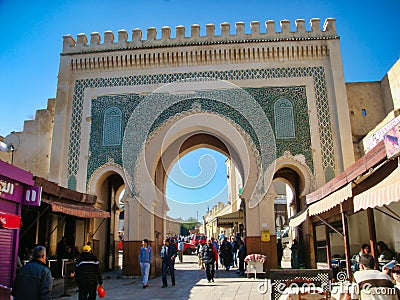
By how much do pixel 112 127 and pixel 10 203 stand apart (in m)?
5.87

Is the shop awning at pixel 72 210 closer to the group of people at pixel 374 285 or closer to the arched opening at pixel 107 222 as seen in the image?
the arched opening at pixel 107 222

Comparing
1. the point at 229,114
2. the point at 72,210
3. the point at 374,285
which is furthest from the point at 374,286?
the point at 229,114

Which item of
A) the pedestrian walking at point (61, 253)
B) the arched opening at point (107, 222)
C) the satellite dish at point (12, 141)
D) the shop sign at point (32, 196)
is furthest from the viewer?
the satellite dish at point (12, 141)

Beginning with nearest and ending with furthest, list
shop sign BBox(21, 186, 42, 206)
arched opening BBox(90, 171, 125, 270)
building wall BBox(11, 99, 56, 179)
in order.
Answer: shop sign BBox(21, 186, 42, 206) → arched opening BBox(90, 171, 125, 270) → building wall BBox(11, 99, 56, 179)

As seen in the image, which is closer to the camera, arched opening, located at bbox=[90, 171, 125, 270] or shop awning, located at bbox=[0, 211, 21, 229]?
shop awning, located at bbox=[0, 211, 21, 229]

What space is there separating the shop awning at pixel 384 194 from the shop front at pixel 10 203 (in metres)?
4.39

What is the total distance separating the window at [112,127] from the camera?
11203 mm

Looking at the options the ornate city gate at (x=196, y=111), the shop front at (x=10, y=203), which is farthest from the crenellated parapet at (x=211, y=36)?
the shop front at (x=10, y=203)

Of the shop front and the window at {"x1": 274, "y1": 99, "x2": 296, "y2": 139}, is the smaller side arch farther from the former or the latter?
the shop front

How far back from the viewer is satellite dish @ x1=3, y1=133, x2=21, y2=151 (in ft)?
39.5

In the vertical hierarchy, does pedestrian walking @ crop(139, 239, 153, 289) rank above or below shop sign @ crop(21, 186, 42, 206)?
below

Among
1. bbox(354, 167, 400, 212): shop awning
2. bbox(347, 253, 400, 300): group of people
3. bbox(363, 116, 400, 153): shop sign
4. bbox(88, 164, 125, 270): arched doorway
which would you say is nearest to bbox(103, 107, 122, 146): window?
bbox(88, 164, 125, 270): arched doorway

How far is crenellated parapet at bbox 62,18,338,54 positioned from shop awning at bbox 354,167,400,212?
7.51m

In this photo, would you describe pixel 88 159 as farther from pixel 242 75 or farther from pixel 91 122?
pixel 242 75
